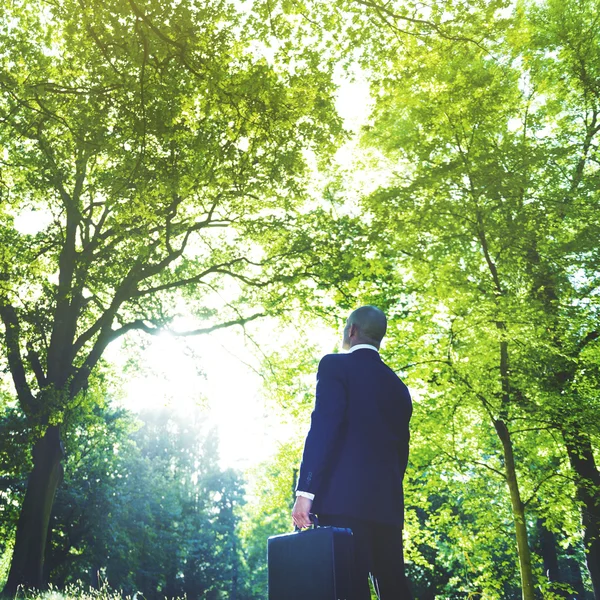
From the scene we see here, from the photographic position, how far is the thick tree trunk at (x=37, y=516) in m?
11.1

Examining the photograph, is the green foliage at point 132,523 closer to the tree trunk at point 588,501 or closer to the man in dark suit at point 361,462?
the tree trunk at point 588,501

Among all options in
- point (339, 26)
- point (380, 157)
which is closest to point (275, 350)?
point (380, 157)

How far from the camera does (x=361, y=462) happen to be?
3.10m

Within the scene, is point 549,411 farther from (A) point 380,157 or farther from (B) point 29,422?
(B) point 29,422

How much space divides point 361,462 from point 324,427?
1.06 feet

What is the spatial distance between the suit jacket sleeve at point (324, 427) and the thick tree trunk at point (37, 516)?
1065cm

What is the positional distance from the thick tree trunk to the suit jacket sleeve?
34.9ft

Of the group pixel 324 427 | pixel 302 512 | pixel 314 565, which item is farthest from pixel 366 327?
pixel 314 565

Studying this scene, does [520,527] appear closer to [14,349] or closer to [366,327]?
[366,327]

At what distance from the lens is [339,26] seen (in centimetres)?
751

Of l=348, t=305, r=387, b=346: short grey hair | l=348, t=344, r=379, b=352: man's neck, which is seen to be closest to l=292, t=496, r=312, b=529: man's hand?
l=348, t=344, r=379, b=352: man's neck

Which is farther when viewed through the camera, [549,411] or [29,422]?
[29,422]

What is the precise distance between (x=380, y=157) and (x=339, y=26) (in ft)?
18.7

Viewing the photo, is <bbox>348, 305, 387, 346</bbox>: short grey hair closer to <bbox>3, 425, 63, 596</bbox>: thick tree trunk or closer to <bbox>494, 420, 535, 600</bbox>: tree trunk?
<bbox>494, 420, 535, 600</bbox>: tree trunk
